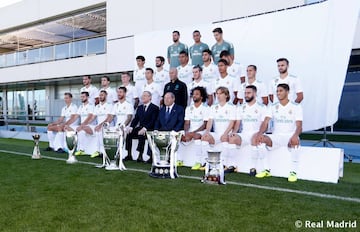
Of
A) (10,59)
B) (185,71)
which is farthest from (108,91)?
(10,59)

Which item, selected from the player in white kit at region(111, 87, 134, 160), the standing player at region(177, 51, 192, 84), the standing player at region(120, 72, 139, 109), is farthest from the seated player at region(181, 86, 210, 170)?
the standing player at region(120, 72, 139, 109)

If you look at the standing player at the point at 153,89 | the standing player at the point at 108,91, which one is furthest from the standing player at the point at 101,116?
the standing player at the point at 153,89

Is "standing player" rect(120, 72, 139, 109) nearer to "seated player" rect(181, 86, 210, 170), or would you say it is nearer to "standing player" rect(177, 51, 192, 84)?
"standing player" rect(177, 51, 192, 84)

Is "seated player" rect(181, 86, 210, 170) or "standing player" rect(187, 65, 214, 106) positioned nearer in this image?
"seated player" rect(181, 86, 210, 170)

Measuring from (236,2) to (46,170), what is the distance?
29.4 feet

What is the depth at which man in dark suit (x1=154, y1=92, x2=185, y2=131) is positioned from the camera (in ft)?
24.2

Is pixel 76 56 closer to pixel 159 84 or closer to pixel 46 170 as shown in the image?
pixel 159 84

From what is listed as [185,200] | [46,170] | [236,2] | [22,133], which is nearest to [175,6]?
[236,2]

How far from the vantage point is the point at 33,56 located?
21.0 metres

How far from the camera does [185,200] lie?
455cm

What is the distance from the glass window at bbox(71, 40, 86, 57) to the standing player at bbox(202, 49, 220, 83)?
1160 centimetres

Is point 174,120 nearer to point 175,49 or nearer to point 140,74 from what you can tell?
point 175,49

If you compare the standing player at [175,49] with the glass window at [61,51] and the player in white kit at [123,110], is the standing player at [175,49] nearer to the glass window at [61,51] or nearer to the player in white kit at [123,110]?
the player in white kit at [123,110]

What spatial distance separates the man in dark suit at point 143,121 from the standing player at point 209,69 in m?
1.32
